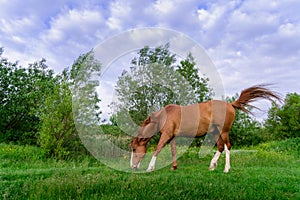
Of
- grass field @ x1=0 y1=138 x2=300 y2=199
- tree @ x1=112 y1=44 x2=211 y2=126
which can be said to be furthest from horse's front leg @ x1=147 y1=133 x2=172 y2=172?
tree @ x1=112 y1=44 x2=211 y2=126

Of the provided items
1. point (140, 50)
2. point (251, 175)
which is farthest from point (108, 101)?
point (251, 175)

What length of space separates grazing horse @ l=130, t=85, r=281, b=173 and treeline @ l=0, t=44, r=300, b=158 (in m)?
0.25

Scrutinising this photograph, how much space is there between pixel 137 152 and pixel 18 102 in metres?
10.6

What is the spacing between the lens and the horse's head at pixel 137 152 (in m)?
7.07

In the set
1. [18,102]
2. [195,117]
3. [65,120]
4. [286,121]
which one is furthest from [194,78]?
[286,121]

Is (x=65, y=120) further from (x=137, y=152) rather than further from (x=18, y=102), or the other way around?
(x=18, y=102)

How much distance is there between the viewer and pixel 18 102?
15391mm

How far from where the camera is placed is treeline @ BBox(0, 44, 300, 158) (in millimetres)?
6781

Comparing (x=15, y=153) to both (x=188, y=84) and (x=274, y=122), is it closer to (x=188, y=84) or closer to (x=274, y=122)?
(x=188, y=84)

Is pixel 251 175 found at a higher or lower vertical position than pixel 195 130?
lower

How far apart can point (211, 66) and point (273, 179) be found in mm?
2857

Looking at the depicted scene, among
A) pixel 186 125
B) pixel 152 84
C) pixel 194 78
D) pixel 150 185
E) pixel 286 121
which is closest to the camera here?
pixel 150 185

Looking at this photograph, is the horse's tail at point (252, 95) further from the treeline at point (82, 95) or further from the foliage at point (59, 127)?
the foliage at point (59, 127)

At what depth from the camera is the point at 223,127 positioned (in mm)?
7281
